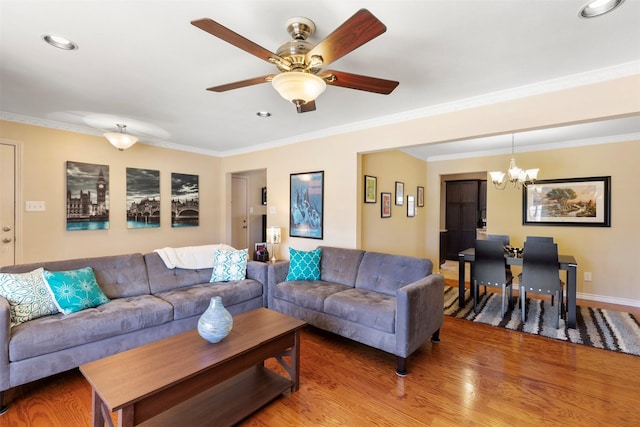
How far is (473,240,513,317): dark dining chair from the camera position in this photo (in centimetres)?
361

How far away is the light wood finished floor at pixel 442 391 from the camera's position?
6.19 feet

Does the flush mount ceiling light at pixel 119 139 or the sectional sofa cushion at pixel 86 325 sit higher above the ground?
the flush mount ceiling light at pixel 119 139

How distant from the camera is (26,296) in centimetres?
223

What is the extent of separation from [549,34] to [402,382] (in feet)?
8.62

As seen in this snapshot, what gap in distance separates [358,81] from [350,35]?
51 centimetres

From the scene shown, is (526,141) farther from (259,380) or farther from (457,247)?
(259,380)

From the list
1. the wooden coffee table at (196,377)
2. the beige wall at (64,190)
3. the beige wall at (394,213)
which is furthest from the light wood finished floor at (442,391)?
the beige wall at (64,190)

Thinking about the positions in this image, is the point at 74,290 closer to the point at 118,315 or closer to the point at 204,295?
the point at 118,315

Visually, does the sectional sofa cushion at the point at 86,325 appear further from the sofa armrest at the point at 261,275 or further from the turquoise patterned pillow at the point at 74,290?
the sofa armrest at the point at 261,275

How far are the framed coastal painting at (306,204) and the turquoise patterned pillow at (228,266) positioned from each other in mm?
1106

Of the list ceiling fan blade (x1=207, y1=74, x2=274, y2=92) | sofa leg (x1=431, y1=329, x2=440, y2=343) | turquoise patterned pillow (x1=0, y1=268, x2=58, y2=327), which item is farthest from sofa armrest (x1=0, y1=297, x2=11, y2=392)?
sofa leg (x1=431, y1=329, x2=440, y2=343)

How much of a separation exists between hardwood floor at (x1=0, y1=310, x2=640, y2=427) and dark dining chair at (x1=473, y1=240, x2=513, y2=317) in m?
0.85

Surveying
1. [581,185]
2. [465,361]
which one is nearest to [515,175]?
[581,185]

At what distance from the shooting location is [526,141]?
181 inches
